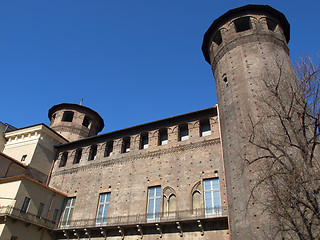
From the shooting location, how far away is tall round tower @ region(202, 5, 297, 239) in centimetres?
1172

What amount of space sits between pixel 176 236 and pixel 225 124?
6220 millimetres

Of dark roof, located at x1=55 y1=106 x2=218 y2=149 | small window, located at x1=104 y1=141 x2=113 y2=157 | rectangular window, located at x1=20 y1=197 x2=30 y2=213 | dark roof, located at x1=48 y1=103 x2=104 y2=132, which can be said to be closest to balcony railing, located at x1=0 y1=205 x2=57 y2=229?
rectangular window, located at x1=20 y1=197 x2=30 y2=213

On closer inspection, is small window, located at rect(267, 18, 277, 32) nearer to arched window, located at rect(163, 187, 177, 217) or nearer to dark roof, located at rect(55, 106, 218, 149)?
dark roof, located at rect(55, 106, 218, 149)

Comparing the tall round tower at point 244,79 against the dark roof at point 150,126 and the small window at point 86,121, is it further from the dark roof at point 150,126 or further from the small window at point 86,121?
the small window at point 86,121

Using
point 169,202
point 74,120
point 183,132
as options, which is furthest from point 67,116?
point 169,202

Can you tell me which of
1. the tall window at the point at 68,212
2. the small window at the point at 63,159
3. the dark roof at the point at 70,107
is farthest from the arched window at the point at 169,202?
the dark roof at the point at 70,107

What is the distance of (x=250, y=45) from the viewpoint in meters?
16.2

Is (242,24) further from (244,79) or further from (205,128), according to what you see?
(205,128)

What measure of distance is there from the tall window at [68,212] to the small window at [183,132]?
26.8ft

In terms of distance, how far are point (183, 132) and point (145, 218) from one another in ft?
18.6

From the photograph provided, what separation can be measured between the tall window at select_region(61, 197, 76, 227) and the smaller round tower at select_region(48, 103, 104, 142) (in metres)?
8.10

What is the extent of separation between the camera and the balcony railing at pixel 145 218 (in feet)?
43.4

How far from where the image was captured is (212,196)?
13.8m

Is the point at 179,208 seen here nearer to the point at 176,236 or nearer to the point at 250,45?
the point at 176,236
